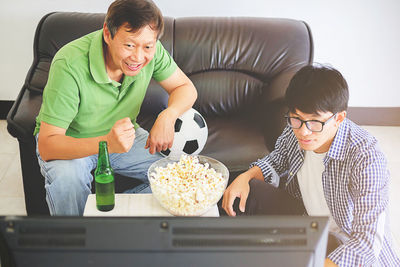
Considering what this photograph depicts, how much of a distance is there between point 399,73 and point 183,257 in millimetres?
3216

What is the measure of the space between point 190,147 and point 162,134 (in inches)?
9.5

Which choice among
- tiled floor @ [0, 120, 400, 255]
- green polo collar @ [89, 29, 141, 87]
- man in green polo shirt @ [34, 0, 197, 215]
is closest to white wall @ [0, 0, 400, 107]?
tiled floor @ [0, 120, 400, 255]

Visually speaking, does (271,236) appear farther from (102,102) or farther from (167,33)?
(167,33)

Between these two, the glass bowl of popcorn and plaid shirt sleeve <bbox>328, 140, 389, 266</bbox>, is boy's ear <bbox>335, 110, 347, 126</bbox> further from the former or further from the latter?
the glass bowl of popcorn

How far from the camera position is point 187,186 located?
4.61 feet

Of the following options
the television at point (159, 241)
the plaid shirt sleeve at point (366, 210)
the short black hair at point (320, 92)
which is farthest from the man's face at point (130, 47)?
the television at point (159, 241)

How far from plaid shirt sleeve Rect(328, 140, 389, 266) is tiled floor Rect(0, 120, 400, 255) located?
1078mm

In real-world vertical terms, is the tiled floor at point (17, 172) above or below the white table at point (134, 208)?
below

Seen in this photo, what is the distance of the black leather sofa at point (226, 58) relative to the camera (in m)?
2.39

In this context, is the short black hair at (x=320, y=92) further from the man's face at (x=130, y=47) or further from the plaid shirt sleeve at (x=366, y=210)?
the man's face at (x=130, y=47)

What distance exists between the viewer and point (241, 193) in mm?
1532

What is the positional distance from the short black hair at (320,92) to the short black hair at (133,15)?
605 millimetres

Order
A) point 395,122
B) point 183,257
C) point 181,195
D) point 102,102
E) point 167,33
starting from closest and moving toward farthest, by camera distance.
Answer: point 183,257
point 181,195
point 102,102
point 167,33
point 395,122

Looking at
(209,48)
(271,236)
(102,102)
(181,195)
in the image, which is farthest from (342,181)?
(209,48)
